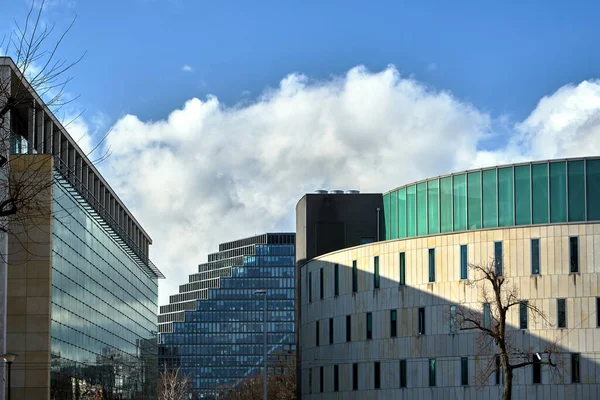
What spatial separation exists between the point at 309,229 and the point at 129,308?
28377 mm

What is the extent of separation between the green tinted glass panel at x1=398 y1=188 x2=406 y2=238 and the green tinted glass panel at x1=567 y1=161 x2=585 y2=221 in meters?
15.2

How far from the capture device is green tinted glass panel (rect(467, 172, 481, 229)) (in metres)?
80.1

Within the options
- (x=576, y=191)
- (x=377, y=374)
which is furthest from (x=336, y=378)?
(x=576, y=191)

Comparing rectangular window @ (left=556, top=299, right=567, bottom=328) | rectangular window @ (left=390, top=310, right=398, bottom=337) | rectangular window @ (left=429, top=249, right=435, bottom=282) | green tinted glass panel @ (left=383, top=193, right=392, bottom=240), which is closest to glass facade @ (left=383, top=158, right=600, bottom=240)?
rectangular window @ (left=429, top=249, right=435, bottom=282)

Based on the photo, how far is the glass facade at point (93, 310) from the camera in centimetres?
7519

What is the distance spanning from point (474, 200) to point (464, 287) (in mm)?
7025

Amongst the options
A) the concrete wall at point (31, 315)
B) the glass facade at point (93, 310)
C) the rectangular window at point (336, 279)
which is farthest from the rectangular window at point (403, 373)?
the concrete wall at point (31, 315)

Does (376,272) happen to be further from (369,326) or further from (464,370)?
(464,370)

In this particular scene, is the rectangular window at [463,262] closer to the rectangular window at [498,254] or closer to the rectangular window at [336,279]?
the rectangular window at [498,254]

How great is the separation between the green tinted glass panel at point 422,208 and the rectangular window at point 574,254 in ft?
45.0

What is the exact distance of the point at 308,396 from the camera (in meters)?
92.1

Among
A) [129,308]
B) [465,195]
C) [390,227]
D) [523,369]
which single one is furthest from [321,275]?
[129,308]

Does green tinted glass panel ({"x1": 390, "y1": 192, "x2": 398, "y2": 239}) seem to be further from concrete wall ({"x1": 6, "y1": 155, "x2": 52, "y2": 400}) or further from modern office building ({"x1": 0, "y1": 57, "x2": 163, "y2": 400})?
concrete wall ({"x1": 6, "y1": 155, "x2": 52, "y2": 400})

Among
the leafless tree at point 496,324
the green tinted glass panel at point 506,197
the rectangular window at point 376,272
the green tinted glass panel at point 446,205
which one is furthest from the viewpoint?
the rectangular window at point 376,272
